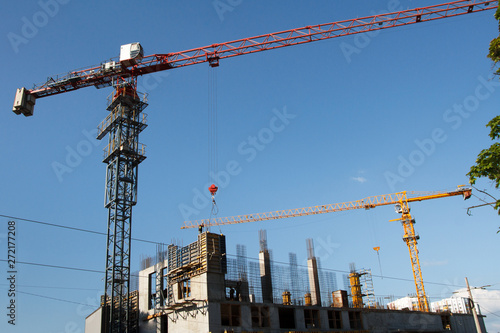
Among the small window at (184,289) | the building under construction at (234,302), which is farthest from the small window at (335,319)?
the small window at (184,289)

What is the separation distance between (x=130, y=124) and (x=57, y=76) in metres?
13.4

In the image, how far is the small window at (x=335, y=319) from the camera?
152 feet

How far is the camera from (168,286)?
141ft

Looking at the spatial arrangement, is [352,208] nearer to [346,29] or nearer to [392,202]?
[392,202]

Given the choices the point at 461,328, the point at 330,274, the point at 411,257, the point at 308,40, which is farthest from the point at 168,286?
the point at 411,257

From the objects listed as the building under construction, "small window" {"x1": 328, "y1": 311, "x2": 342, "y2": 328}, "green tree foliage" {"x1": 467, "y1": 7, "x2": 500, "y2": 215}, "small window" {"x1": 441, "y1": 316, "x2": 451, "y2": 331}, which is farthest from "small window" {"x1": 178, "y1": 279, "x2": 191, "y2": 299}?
"small window" {"x1": 441, "y1": 316, "x2": 451, "y2": 331}

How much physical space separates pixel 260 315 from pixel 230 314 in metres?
3.38

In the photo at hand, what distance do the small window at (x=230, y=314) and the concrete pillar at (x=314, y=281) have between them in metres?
16.6

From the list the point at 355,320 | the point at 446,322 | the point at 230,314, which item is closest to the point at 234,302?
the point at 230,314

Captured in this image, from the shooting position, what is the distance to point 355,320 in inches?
1906

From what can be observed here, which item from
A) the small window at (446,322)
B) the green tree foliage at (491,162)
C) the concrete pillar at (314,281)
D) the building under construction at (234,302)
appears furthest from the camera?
the small window at (446,322)

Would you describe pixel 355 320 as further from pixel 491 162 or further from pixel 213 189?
pixel 491 162

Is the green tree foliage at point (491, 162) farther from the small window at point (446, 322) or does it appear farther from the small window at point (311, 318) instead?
the small window at point (446, 322)

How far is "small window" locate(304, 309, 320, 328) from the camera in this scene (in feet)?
146
